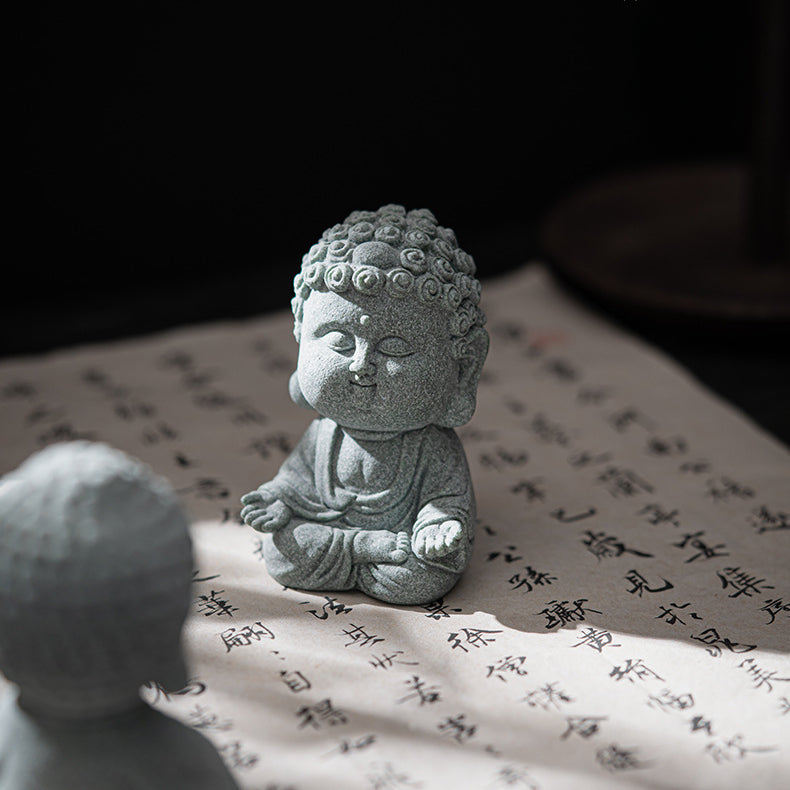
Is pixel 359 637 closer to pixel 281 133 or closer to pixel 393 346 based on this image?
pixel 393 346

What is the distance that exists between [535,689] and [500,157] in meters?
2.07

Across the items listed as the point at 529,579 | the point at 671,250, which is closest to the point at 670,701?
the point at 529,579

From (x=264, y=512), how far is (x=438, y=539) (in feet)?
0.82

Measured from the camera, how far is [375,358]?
59.8 inches

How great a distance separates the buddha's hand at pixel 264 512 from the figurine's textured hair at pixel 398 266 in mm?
252

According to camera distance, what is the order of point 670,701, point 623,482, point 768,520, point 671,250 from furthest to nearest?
point 671,250 < point 623,482 < point 768,520 < point 670,701

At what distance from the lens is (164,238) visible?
2979 millimetres

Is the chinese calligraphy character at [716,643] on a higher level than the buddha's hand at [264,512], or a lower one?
lower

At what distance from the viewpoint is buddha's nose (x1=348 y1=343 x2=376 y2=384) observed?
59.1 inches

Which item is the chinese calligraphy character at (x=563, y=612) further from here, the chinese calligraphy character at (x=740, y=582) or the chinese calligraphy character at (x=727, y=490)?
the chinese calligraphy character at (x=727, y=490)

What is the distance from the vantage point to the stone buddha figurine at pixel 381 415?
59.8 inches

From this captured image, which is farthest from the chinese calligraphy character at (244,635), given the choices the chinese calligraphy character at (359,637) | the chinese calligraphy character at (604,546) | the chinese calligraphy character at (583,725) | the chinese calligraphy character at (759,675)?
the chinese calligraphy character at (759,675)

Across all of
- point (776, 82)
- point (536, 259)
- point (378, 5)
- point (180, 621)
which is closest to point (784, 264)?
point (776, 82)

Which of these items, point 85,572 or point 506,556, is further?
point 506,556
